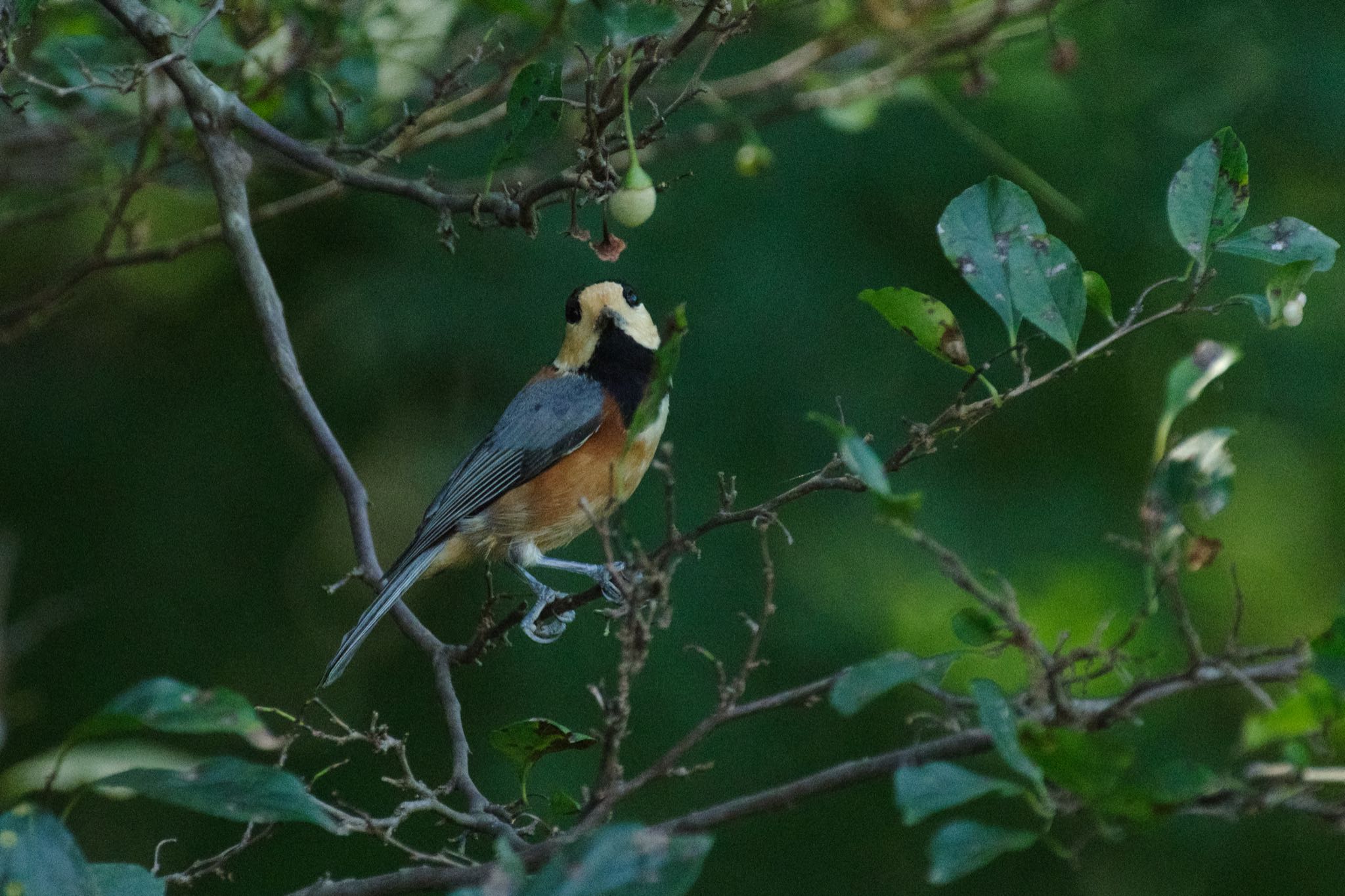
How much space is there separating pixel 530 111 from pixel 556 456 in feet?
5.35

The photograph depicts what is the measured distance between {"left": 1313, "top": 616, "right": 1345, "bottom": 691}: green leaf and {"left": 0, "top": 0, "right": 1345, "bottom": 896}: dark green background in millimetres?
3550

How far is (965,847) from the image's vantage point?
1414mm

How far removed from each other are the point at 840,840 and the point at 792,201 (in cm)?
236

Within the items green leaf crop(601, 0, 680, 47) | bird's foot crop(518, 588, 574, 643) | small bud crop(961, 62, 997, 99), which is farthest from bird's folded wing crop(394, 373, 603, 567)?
green leaf crop(601, 0, 680, 47)

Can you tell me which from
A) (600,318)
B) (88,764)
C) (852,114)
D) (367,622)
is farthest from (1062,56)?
(88,764)

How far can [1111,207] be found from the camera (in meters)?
5.27

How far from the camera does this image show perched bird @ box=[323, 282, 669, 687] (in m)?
3.85

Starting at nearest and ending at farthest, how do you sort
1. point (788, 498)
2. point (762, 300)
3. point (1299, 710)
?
point (1299, 710) < point (788, 498) < point (762, 300)

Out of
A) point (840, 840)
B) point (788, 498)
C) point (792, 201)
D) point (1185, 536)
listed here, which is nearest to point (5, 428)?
point (792, 201)

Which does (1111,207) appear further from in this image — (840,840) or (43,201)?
(43,201)

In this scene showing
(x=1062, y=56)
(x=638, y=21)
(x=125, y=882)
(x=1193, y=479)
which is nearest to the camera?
(x=1193, y=479)

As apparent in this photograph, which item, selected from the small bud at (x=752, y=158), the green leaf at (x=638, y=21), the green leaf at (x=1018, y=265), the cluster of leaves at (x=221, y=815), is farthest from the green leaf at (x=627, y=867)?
the small bud at (x=752, y=158)

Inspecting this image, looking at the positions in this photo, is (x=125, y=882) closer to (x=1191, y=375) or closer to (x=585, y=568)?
(x=1191, y=375)

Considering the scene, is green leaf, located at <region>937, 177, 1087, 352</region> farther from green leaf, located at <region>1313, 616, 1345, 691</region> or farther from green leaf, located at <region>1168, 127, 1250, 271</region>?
green leaf, located at <region>1313, 616, 1345, 691</region>
